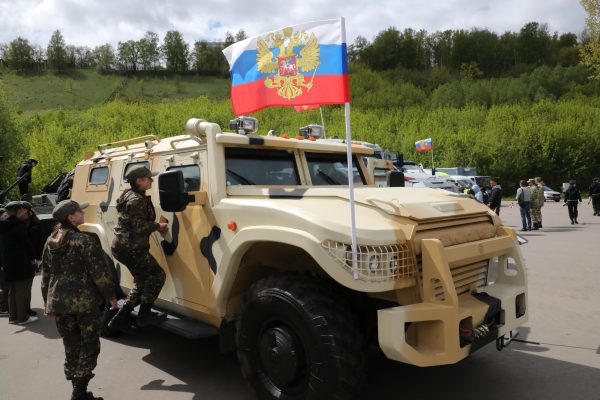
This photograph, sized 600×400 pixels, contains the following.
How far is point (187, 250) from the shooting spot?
4023mm

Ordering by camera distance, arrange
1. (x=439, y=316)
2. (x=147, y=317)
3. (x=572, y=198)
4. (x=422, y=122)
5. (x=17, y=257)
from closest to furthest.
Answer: (x=439, y=316), (x=147, y=317), (x=17, y=257), (x=572, y=198), (x=422, y=122)

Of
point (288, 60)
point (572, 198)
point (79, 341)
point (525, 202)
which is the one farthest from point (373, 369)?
point (572, 198)

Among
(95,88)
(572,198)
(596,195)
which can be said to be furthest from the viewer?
(95,88)

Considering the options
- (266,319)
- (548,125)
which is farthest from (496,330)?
(548,125)

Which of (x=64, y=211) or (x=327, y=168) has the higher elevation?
(x=327, y=168)

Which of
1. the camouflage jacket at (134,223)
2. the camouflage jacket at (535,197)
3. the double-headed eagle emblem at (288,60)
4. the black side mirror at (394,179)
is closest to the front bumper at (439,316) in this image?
the double-headed eagle emblem at (288,60)

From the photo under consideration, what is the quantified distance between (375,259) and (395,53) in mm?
105338

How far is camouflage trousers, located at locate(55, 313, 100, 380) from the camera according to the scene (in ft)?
11.7

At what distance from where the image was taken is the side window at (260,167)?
158 inches

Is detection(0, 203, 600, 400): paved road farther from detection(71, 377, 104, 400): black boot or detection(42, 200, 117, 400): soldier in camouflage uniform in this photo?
→ detection(42, 200, 117, 400): soldier in camouflage uniform

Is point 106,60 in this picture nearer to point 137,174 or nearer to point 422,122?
point 422,122

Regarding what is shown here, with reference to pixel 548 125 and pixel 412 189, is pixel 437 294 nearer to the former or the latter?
pixel 412 189

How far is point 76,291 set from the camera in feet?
11.6

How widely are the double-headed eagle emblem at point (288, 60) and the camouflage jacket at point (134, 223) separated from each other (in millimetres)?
1587
